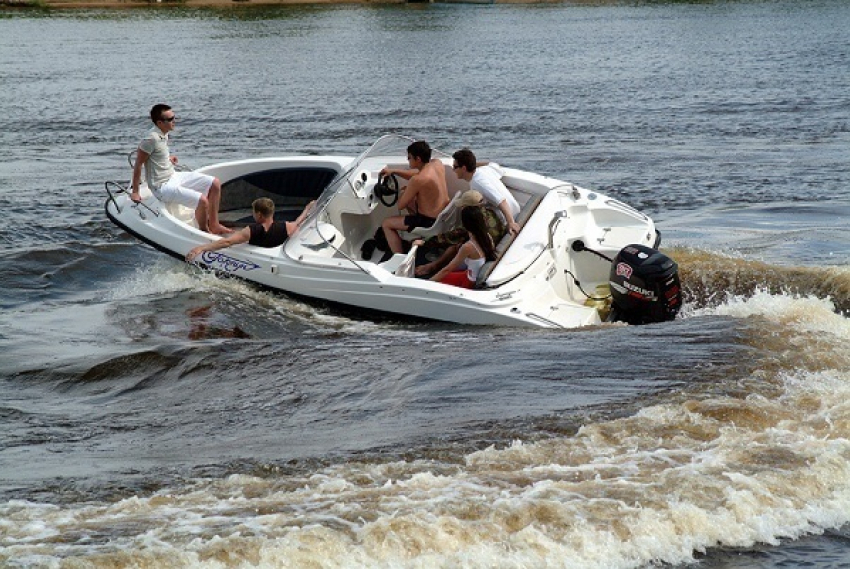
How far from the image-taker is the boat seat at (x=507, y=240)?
9.65m

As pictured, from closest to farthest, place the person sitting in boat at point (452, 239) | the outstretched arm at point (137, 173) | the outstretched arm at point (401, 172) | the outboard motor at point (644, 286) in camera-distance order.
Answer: the outboard motor at point (644, 286) → the person sitting in boat at point (452, 239) → the outstretched arm at point (401, 172) → the outstretched arm at point (137, 173)

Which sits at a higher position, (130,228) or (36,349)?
(130,228)

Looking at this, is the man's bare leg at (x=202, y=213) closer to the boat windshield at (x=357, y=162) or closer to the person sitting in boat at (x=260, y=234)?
the person sitting in boat at (x=260, y=234)

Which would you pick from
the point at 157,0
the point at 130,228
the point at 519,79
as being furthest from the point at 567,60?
the point at 157,0

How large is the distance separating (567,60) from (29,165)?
59.2 feet

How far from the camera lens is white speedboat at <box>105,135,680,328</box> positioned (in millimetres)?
9453

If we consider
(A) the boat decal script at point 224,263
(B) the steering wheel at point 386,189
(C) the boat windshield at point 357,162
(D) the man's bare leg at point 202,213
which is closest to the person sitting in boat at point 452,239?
(B) the steering wheel at point 386,189

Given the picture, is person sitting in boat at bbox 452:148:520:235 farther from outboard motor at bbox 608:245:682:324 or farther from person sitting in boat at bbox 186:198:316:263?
person sitting in boat at bbox 186:198:316:263

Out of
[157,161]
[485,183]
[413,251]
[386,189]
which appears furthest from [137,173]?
[485,183]

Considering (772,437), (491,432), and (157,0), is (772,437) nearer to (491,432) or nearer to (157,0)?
(491,432)

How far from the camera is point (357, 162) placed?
37.3 feet

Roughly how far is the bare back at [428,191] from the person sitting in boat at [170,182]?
1875 mm

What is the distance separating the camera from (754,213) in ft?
48.8

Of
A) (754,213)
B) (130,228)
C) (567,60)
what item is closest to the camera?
(130,228)
